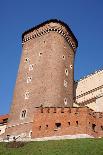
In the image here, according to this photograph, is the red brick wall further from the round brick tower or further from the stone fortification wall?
the stone fortification wall

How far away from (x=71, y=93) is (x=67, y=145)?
2059 centimetres

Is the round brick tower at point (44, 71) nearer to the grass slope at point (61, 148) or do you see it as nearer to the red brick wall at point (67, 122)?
the red brick wall at point (67, 122)

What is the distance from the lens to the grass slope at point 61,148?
29328 millimetres

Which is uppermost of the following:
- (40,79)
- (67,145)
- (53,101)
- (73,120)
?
(40,79)

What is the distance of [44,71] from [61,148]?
65.4 ft

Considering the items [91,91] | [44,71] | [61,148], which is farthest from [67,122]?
[91,91]

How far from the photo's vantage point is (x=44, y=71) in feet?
162

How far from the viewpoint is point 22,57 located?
5478cm

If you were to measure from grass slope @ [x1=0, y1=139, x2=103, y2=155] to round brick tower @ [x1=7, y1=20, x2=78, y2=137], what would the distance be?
12030 millimetres

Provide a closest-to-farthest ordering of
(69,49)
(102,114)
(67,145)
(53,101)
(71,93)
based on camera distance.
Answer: (67,145), (102,114), (53,101), (71,93), (69,49)

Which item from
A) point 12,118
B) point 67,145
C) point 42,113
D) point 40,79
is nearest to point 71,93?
point 40,79

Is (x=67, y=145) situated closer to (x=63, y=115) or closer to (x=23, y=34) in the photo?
(x=63, y=115)

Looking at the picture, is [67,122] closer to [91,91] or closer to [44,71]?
[44,71]

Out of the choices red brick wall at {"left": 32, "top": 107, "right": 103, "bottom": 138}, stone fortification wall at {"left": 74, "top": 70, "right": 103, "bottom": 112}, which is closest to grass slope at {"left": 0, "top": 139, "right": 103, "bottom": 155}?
red brick wall at {"left": 32, "top": 107, "right": 103, "bottom": 138}
